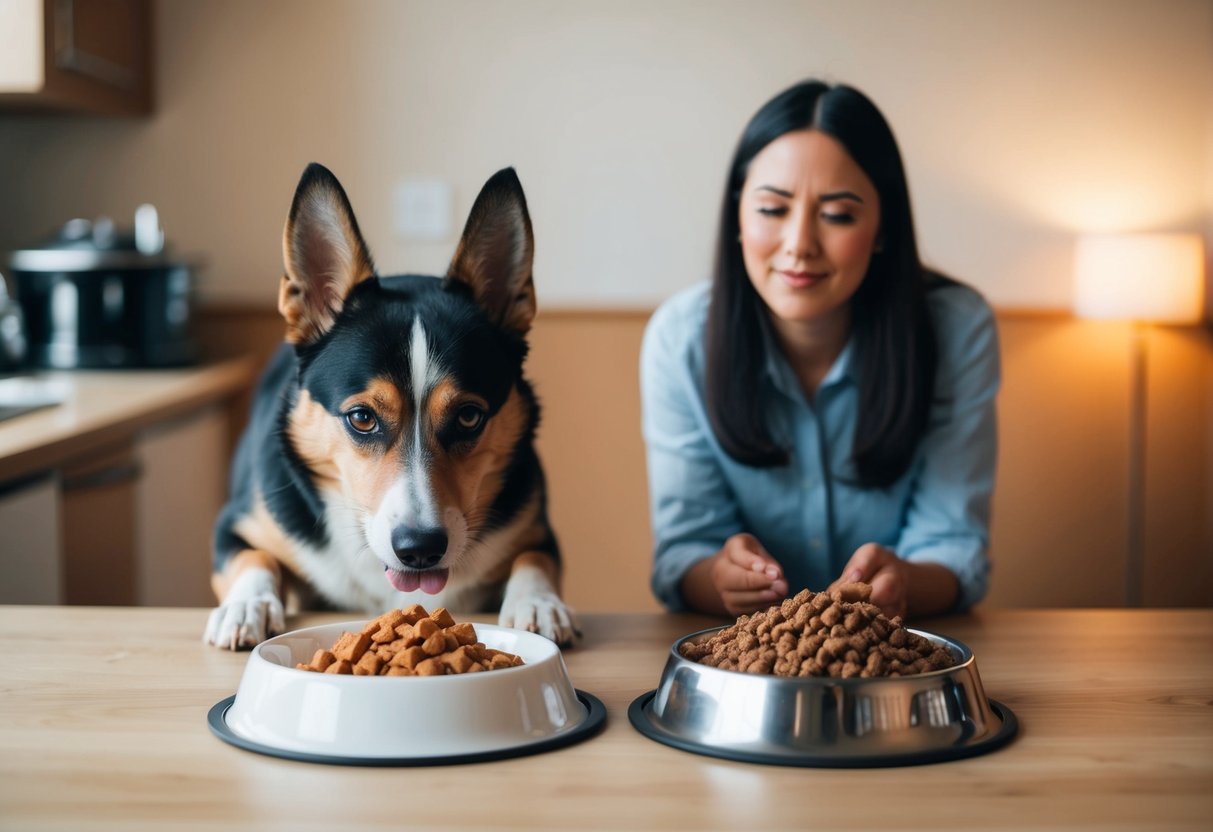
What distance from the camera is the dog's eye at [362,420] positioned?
1.16 m

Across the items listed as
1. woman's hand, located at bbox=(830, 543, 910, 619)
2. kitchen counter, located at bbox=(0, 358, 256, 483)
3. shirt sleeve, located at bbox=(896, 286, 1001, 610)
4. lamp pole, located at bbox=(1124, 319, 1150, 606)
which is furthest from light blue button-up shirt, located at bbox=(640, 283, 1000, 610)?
lamp pole, located at bbox=(1124, 319, 1150, 606)

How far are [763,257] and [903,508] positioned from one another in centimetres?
45

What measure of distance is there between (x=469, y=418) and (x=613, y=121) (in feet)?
6.81

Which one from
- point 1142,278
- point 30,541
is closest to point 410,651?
point 30,541

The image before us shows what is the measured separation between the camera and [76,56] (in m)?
2.60

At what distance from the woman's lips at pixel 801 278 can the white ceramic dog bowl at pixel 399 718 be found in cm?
87

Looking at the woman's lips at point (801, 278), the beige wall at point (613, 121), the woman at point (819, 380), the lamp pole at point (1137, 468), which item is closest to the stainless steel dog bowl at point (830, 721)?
the woman at point (819, 380)

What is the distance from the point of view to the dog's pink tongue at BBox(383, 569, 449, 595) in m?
1.08

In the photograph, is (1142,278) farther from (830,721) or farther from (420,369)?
(830,721)

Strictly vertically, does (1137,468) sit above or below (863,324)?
below

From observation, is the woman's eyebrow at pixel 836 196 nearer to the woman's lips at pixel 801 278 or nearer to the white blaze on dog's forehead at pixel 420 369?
the woman's lips at pixel 801 278

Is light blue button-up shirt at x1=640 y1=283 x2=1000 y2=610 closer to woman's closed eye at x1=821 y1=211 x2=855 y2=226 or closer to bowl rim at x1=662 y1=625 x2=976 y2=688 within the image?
woman's closed eye at x1=821 y1=211 x2=855 y2=226

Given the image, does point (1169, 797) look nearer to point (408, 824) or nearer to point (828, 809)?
point (828, 809)

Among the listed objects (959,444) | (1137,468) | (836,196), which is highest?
(836,196)
